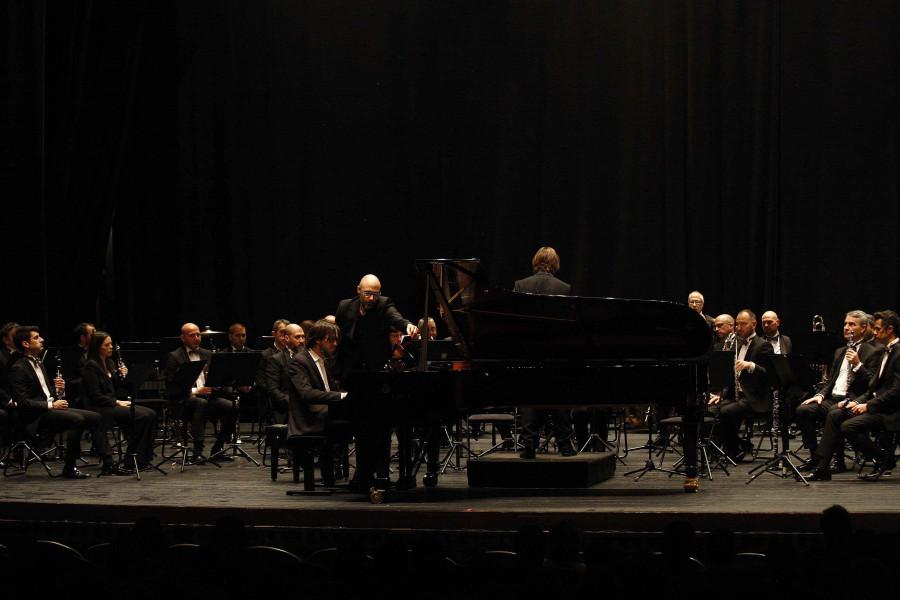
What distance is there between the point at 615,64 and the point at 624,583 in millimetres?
10302

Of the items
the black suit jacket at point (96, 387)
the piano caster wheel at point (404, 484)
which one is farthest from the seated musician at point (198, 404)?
the piano caster wheel at point (404, 484)

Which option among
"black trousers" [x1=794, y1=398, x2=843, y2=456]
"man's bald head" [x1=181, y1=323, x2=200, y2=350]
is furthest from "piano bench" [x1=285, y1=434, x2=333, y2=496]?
"black trousers" [x1=794, y1=398, x2=843, y2=456]

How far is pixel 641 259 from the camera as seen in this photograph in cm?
1266

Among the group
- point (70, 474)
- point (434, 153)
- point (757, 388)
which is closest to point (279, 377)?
point (70, 474)

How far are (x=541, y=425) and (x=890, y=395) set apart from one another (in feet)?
8.67

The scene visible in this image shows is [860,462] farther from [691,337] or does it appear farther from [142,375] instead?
A: [142,375]

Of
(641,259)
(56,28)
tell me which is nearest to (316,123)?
(56,28)

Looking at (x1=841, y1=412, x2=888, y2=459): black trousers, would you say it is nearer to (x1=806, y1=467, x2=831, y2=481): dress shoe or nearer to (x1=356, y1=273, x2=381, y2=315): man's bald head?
(x1=806, y1=467, x2=831, y2=481): dress shoe

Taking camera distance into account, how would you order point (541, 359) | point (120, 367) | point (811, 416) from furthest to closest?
1. point (120, 367)
2. point (811, 416)
3. point (541, 359)

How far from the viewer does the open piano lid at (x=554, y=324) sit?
22.3 feet

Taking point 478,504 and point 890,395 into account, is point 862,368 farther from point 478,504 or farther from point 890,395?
point 478,504

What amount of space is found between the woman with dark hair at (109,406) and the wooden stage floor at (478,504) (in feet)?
2.93

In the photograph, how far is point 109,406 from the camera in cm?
905

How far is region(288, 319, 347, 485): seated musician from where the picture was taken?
734 centimetres
